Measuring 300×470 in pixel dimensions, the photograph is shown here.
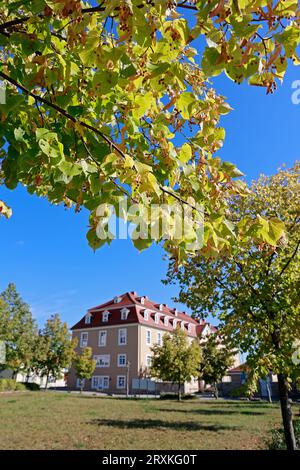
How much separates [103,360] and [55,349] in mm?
6941

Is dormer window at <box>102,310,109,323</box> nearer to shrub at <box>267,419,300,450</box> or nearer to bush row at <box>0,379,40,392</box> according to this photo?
bush row at <box>0,379,40,392</box>

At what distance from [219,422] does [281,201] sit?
11706 mm

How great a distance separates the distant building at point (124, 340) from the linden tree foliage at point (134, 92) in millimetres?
43063

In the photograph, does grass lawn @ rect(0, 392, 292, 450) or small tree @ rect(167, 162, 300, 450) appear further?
grass lawn @ rect(0, 392, 292, 450)

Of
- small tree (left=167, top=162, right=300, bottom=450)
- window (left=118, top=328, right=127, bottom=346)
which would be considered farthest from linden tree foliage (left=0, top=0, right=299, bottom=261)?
window (left=118, top=328, right=127, bottom=346)

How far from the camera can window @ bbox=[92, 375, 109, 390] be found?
46191 millimetres

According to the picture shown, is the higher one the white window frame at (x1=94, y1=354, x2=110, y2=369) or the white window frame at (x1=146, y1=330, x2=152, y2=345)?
the white window frame at (x1=146, y1=330, x2=152, y2=345)

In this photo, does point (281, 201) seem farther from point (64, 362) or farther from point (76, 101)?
point (64, 362)

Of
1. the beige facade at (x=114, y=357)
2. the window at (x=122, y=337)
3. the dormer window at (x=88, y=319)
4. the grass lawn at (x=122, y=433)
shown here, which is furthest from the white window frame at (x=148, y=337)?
the grass lawn at (x=122, y=433)

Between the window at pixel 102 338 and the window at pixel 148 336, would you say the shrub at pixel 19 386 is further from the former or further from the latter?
the window at pixel 148 336

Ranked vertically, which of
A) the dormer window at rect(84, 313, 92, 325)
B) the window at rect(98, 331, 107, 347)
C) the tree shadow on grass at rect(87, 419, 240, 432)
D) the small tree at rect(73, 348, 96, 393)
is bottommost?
the tree shadow on grass at rect(87, 419, 240, 432)

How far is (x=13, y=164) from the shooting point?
281cm

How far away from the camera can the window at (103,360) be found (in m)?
46.9
